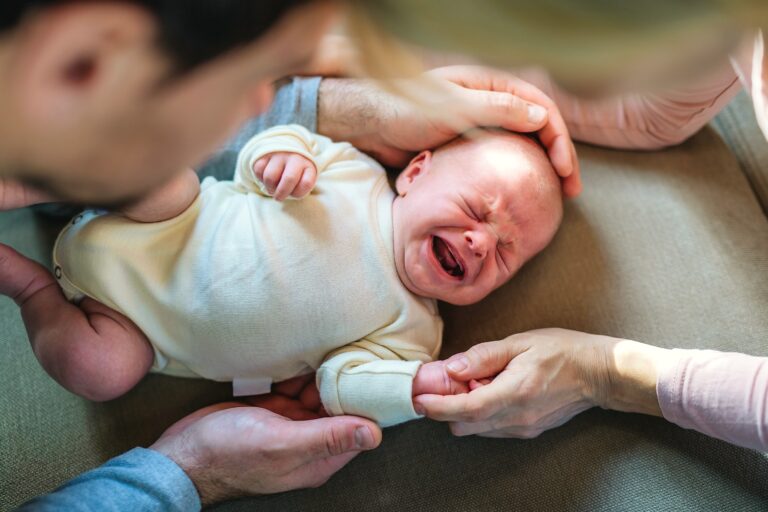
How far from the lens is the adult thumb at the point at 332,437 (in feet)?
3.24

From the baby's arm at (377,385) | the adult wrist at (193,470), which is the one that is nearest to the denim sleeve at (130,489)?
the adult wrist at (193,470)

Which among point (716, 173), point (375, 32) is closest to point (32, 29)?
point (375, 32)

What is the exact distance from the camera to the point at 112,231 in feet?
3.59

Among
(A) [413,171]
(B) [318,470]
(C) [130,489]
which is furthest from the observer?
(A) [413,171]

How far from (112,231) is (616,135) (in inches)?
43.3

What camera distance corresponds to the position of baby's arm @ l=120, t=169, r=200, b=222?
106cm

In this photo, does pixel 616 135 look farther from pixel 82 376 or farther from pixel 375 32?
pixel 82 376

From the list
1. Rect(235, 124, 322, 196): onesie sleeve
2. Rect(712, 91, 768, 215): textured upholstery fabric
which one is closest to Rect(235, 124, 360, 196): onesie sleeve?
Rect(235, 124, 322, 196): onesie sleeve

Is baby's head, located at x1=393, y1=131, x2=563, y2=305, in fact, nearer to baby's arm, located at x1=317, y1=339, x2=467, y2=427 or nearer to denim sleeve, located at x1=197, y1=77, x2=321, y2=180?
baby's arm, located at x1=317, y1=339, x2=467, y2=427

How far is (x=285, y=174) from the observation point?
1.09m

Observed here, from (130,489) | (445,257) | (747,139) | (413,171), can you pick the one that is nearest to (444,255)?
(445,257)

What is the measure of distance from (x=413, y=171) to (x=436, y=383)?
0.46m

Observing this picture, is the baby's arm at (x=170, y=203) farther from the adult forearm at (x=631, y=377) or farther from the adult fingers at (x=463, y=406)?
the adult forearm at (x=631, y=377)

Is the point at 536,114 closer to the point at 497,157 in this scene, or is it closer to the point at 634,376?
the point at 497,157
